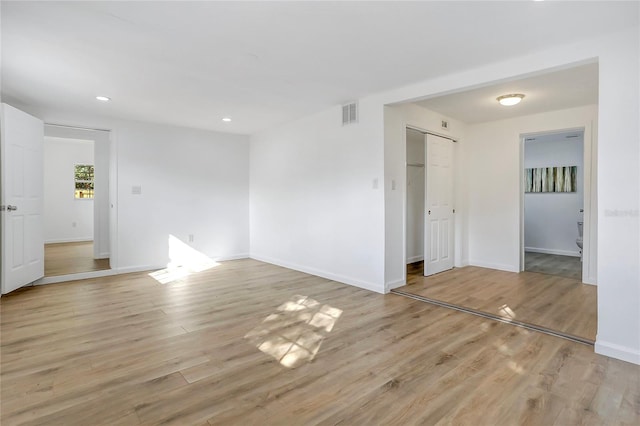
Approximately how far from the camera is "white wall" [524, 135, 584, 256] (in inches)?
265

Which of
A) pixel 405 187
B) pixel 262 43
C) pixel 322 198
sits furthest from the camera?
pixel 322 198

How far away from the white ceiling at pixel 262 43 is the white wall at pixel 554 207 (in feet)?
11.6

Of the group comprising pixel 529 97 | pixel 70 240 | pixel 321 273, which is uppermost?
pixel 529 97

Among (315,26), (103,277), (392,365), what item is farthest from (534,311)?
(103,277)

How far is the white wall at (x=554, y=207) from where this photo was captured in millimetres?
6727

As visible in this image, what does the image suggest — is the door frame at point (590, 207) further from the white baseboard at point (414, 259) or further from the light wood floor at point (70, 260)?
the light wood floor at point (70, 260)

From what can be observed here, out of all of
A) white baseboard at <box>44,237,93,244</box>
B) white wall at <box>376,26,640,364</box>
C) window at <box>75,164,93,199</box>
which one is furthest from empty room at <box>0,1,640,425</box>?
window at <box>75,164,93,199</box>

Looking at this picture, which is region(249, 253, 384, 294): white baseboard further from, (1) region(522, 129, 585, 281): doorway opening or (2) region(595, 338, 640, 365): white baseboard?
(1) region(522, 129, 585, 281): doorway opening

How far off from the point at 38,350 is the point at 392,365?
2.70 m

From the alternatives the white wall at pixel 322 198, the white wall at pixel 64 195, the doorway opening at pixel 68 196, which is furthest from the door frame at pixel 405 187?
the white wall at pixel 64 195

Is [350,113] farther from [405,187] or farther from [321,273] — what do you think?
[321,273]

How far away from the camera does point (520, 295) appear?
401 cm

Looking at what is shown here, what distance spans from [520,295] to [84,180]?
10206mm

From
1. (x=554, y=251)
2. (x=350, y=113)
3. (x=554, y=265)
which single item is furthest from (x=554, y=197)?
(x=350, y=113)
